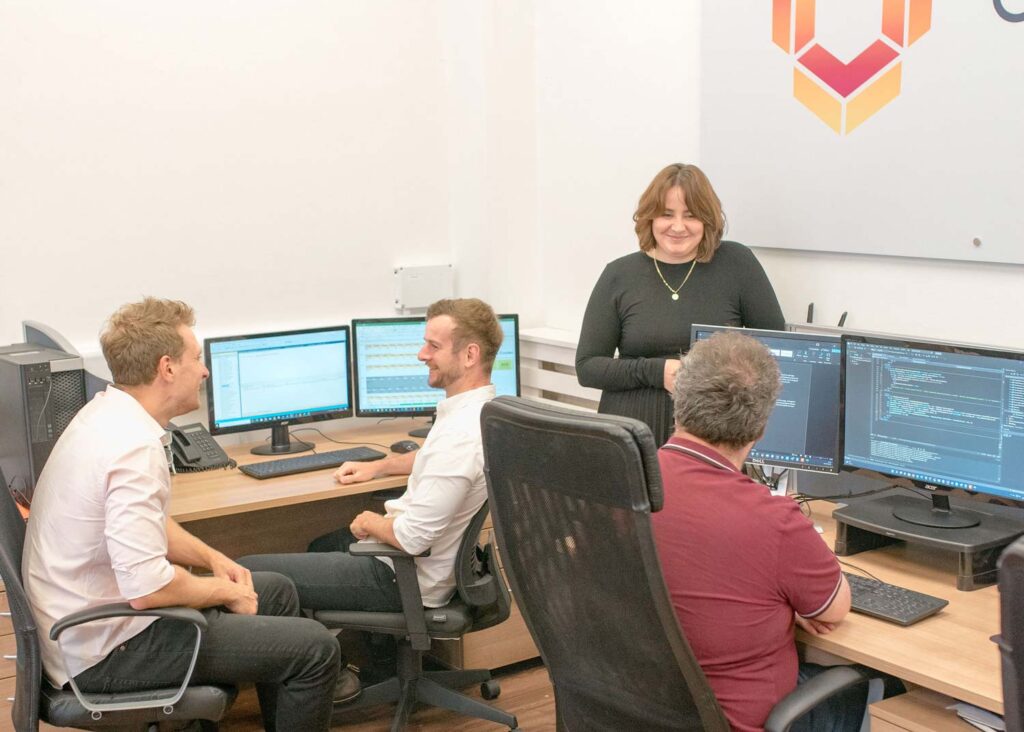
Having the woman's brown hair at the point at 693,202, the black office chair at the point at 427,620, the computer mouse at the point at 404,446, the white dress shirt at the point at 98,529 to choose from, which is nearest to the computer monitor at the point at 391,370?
the computer mouse at the point at 404,446

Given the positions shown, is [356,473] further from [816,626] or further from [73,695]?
[816,626]

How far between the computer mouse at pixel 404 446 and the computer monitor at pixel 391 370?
15cm

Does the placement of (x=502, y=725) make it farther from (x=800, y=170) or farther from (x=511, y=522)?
(x=800, y=170)

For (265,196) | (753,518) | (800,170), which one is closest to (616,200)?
(800,170)

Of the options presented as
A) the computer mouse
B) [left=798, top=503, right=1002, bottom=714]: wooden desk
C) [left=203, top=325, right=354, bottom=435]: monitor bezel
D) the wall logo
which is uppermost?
the wall logo

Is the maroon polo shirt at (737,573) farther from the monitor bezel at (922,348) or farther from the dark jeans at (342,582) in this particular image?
the dark jeans at (342,582)

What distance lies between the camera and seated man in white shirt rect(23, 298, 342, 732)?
243cm

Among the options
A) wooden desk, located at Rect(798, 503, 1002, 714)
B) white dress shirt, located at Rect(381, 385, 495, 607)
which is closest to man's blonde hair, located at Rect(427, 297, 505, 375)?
white dress shirt, located at Rect(381, 385, 495, 607)

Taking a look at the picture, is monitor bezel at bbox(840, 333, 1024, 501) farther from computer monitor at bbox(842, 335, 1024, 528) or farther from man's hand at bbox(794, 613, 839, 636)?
man's hand at bbox(794, 613, 839, 636)

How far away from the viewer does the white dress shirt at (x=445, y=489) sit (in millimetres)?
2896

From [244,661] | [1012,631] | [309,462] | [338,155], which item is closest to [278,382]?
[309,462]

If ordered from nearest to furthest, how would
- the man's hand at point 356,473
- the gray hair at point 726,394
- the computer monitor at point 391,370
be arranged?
1. the gray hair at point 726,394
2. the man's hand at point 356,473
3. the computer monitor at point 391,370

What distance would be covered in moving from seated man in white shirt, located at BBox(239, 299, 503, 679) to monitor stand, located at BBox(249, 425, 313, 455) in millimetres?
735

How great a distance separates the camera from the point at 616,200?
165 inches
